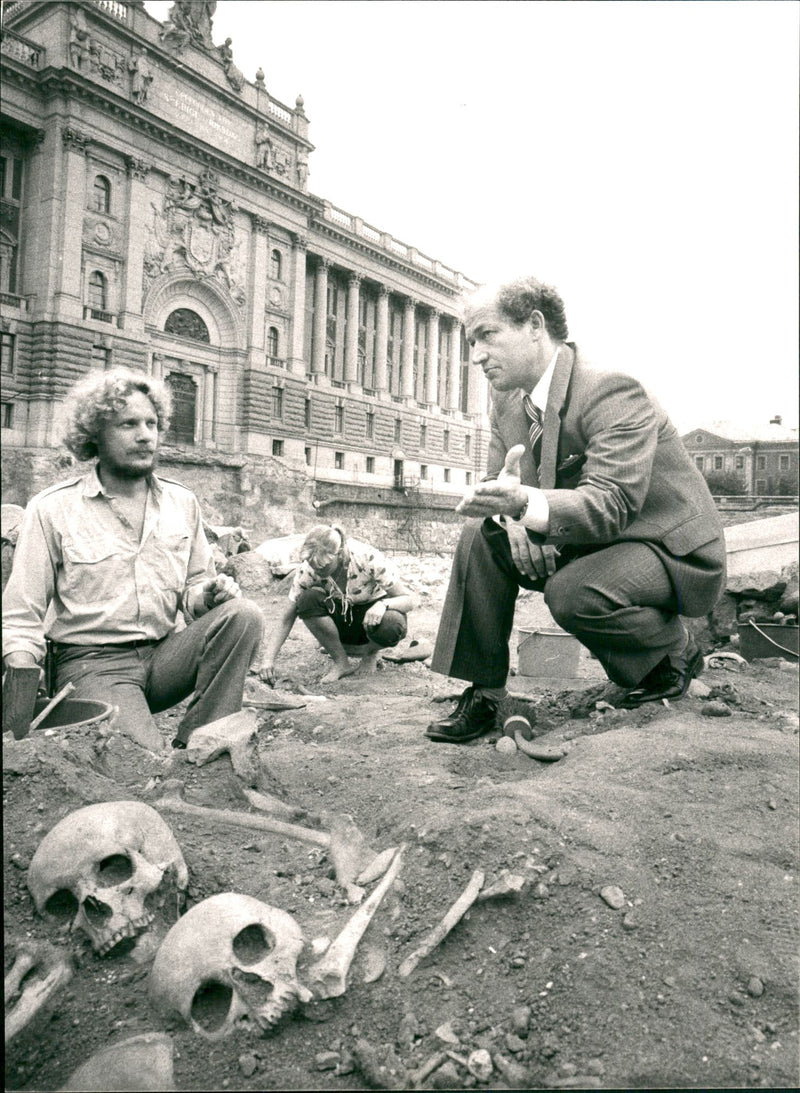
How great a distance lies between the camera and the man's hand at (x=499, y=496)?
209cm

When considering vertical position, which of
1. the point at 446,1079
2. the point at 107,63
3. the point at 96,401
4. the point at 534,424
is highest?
the point at 107,63

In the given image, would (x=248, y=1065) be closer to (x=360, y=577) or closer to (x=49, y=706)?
(x=49, y=706)

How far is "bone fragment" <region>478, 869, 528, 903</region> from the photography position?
1552 millimetres

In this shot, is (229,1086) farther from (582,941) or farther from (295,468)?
(295,468)

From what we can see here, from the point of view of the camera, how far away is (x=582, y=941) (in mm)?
1514

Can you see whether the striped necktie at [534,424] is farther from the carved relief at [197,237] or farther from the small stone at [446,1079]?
the small stone at [446,1079]

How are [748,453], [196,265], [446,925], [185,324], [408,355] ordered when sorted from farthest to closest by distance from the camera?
[748,453], [408,355], [196,265], [185,324], [446,925]

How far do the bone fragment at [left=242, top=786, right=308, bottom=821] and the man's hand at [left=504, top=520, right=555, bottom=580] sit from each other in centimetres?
125

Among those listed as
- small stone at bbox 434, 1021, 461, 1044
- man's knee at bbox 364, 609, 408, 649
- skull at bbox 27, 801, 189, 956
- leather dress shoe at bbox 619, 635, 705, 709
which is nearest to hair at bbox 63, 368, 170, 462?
skull at bbox 27, 801, 189, 956

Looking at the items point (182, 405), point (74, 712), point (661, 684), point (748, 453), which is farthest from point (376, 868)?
point (748, 453)

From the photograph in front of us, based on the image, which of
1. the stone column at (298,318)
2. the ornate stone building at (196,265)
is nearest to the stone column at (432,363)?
the ornate stone building at (196,265)

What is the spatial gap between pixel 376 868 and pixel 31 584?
108 cm

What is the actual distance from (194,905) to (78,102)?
64.5 inches

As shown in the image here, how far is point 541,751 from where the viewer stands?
2496 mm
